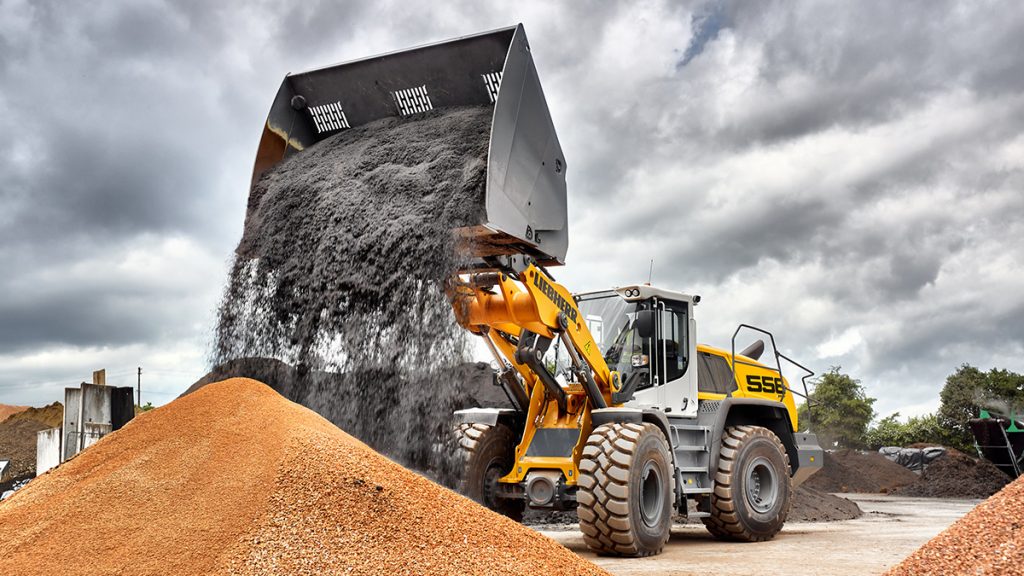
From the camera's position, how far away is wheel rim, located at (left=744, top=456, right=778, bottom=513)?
8203mm

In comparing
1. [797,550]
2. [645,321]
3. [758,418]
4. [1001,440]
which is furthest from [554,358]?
[1001,440]

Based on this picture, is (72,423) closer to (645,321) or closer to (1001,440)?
(645,321)

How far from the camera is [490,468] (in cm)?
754

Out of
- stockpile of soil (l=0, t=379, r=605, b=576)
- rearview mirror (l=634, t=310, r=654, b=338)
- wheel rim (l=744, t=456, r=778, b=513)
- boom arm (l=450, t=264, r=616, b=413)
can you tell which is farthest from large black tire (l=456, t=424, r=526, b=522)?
stockpile of soil (l=0, t=379, r=605, b=576)

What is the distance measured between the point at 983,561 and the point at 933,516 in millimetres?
8753

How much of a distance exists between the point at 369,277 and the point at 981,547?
3948mm

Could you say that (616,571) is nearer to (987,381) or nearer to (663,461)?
(663,461)

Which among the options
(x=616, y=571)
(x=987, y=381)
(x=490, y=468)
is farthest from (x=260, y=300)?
(x=987, y=381)

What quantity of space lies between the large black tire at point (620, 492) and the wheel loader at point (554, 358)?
0.04 feet

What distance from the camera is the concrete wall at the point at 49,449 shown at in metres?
7.71

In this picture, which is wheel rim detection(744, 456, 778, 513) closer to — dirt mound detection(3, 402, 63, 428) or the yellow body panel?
the yellow body panel

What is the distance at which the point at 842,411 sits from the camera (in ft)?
85.8

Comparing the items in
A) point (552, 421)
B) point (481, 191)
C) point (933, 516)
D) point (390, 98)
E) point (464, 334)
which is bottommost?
point (933, 516)

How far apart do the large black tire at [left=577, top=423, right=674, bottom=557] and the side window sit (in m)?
1.11
